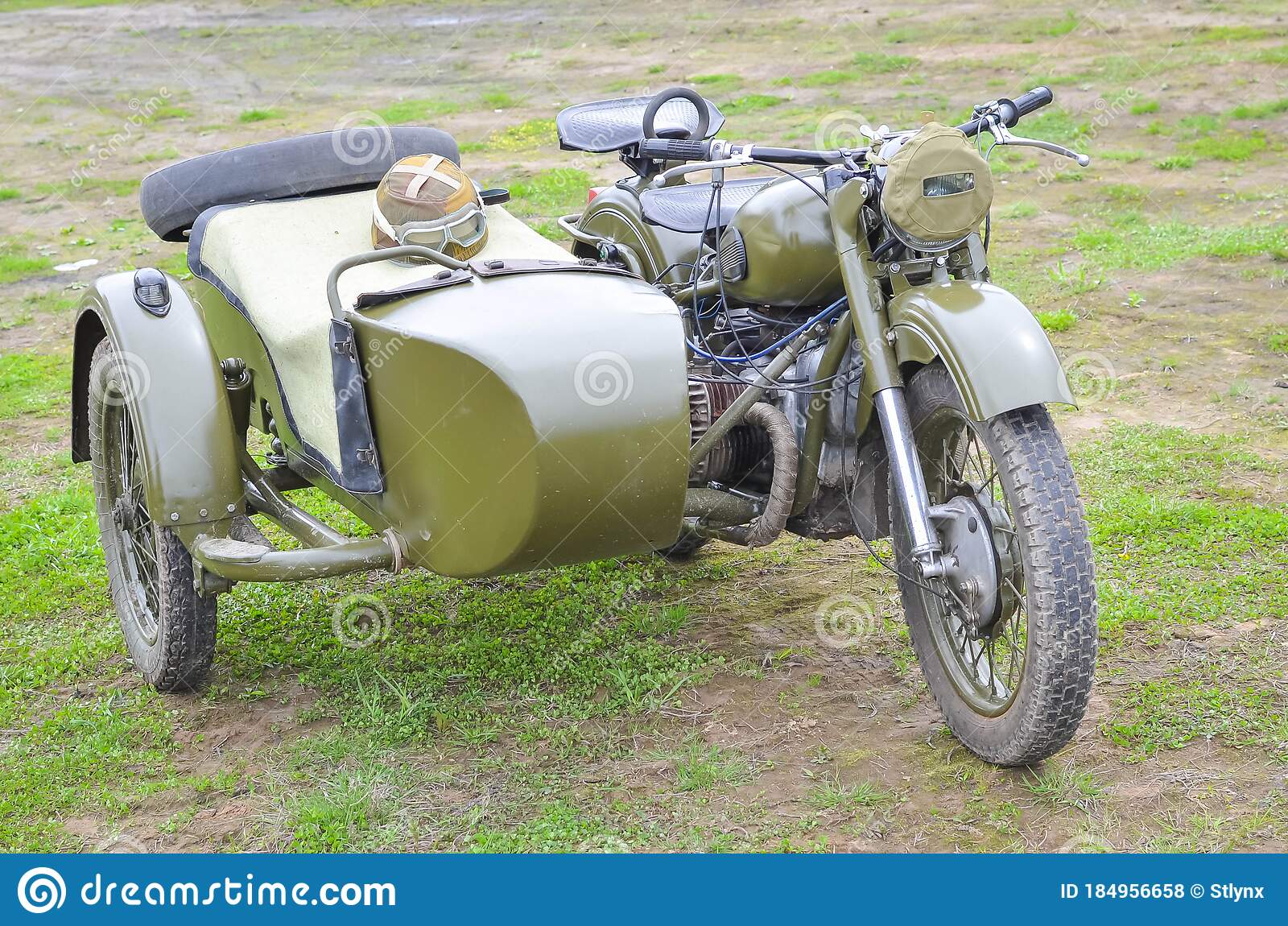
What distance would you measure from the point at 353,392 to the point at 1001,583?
1682 millimetres

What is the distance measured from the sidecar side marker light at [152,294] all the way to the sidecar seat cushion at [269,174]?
44 centimetres

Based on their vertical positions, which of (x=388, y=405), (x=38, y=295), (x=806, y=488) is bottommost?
(x=38, y=295)

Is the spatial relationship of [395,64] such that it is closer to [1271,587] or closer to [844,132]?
[844,132]

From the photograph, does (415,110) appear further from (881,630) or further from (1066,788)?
(1066,788)

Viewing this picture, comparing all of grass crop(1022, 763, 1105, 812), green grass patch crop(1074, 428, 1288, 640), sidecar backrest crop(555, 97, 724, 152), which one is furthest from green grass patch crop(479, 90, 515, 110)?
grass crop(1022, 763, 1105, 812)

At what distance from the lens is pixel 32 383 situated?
7000mm

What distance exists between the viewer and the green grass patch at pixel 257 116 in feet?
46.8

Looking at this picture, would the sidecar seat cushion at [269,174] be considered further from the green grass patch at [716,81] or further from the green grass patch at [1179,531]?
the green grass patch at [716,81]

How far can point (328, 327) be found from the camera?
3.41m

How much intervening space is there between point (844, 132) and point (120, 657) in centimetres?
855

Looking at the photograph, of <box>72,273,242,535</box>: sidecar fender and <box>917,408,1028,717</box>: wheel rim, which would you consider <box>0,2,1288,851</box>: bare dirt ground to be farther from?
<box>72,273,242,535</box>: sidecar fender

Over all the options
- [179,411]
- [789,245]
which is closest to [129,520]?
[179,411]

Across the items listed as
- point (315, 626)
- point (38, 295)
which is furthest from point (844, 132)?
point (315, 626)

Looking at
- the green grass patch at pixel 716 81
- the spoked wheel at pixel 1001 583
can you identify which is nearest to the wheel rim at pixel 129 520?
the spoked wheel at pixel 1001 583
